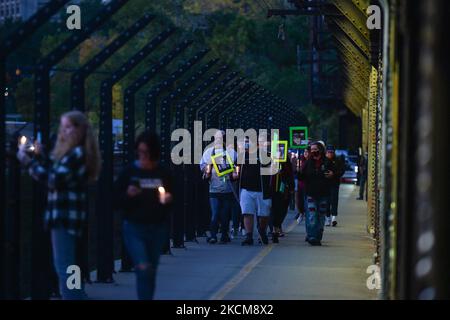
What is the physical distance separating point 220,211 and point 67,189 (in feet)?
35.9

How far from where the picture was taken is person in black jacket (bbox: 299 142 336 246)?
22.1 meters

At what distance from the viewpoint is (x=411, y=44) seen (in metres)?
8.24

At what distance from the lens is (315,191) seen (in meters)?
22.3

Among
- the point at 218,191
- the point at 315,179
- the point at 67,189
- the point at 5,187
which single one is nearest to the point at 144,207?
the point at 67,189

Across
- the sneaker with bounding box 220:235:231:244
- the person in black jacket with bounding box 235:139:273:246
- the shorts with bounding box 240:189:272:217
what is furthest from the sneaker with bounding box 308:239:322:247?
the sneaker with bounding box 220:235:231:244

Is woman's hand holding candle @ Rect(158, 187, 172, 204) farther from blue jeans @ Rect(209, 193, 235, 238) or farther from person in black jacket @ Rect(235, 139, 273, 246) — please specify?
blue jeans @ Rect(209, 193, 235, 238)

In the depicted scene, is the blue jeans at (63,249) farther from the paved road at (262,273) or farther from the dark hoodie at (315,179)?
the dark hoodie at (315,179)

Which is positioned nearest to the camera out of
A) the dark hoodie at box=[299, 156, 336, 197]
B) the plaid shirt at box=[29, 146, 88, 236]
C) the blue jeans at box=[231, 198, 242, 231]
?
the plaid shirt at box=[29, 146, 88, 236]

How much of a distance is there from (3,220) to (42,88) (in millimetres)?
1453

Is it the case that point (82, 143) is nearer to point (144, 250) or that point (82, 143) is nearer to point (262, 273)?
point (144, 250)

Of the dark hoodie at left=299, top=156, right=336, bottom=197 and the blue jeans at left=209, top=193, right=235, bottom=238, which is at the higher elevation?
the dark hoodie at left=299, top=156, right=336, bottom=197

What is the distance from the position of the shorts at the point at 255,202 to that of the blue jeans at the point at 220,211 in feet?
1.16

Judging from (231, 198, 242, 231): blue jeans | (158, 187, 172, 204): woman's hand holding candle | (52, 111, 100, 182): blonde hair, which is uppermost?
(52, 111, 100, 182): blonde hair

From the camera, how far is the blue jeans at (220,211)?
72.3ft
